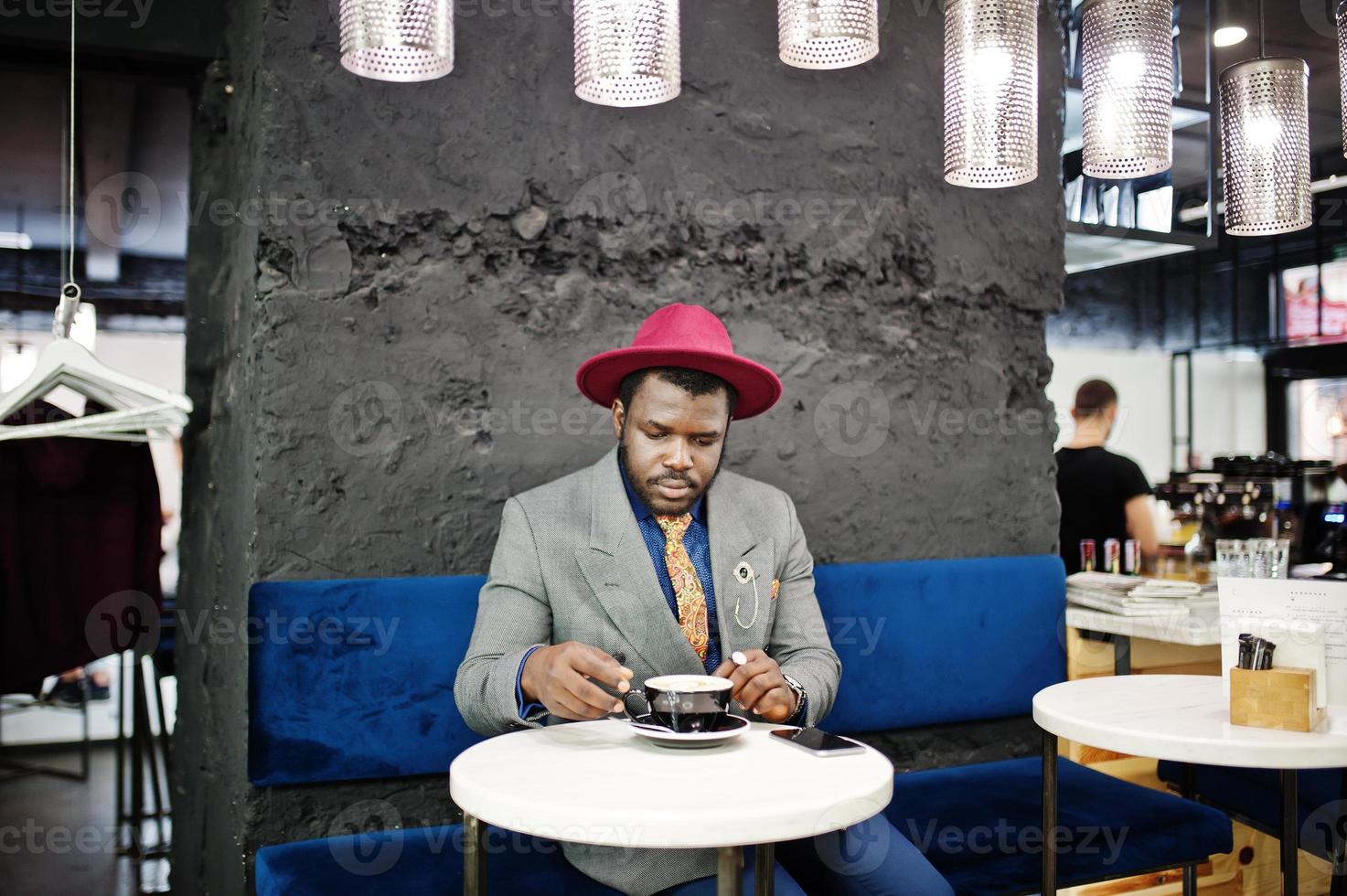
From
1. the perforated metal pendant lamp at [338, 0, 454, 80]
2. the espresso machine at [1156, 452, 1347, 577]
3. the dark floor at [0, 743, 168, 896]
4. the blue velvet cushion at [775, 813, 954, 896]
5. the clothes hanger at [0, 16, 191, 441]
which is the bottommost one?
the dark floor at [0, 743, 168, 896]

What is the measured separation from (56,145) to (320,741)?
438cm

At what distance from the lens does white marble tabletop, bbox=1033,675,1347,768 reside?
5.63 feet

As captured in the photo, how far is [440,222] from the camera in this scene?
253cm

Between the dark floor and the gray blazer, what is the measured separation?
2.24 meters

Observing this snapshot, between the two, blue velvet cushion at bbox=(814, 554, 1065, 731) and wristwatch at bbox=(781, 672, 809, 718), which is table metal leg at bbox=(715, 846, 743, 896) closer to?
wristwatch at bbox=(781, 672, 809, 718)

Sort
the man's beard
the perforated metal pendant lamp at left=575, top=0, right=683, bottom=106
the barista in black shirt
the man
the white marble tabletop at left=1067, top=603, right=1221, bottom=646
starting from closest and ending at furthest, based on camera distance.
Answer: the perforated metal pendant lamp at left=575, top=0, right=683, bottom=106, the man, the man's beard, the white marble tabletop at left=1067, top=603, right=1221, bottom=646, the barista in black shirt

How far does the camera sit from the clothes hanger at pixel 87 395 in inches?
88.6

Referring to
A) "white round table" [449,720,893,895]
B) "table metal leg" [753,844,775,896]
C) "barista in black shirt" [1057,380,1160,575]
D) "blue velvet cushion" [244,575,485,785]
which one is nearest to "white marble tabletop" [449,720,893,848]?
"white round table" [449,720,893,895]

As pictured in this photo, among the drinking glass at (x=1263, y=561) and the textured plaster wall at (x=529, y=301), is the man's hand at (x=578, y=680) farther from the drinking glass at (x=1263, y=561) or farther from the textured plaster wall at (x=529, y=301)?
the drinking glass at (x=1263, y=561)

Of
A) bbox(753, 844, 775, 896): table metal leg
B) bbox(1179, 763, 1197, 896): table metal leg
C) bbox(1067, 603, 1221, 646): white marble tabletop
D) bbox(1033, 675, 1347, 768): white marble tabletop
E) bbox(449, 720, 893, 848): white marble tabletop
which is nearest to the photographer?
bbox(449, 720, 893, 848): white marble tabletop

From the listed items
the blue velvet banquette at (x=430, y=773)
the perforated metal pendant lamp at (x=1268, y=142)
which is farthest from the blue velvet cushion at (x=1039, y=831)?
the perforated metal pendant lamp at (x=1268, y=142)

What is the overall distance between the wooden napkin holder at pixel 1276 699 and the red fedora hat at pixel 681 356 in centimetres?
103

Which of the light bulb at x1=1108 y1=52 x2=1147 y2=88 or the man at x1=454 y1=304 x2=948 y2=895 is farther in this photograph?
the light bulb at x1=1108 y1=52 x2=1147 y2=88

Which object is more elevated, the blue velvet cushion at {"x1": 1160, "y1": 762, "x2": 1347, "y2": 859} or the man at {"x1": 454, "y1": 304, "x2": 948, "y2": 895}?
the man at {"x1": 454, "y1": 304, "x2": 948, "y2": 895}
